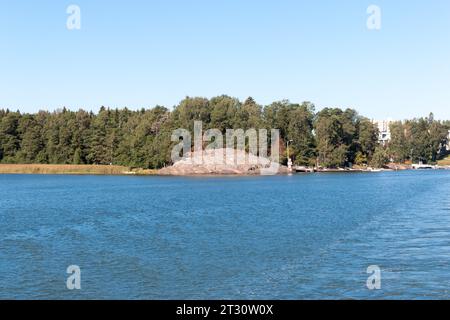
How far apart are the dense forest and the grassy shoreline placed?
10.2 ft

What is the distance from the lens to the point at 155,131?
168250 millimetres

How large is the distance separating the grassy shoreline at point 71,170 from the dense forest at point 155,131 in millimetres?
3119

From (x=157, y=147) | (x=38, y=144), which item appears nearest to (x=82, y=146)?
(x=38, y=144)

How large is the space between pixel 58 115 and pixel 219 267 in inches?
6812

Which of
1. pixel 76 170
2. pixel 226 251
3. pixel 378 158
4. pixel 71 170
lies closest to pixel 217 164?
pixel 76 170

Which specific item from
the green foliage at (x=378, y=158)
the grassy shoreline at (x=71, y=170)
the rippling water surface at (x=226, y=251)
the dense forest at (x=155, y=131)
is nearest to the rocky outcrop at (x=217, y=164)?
the dense forest at (x=155, y=131)

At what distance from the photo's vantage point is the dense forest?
159 metres

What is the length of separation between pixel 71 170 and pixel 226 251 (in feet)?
441

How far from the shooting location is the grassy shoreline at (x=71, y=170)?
15725 centimetres

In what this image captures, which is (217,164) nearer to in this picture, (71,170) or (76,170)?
(76,170)

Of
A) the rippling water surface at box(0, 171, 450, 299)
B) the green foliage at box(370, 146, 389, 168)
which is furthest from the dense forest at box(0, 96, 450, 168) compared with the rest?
the rippling water surface at box(0, 171, 450, 299)

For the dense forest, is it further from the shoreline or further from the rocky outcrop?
the rocky outcrop

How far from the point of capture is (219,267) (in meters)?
26.9
